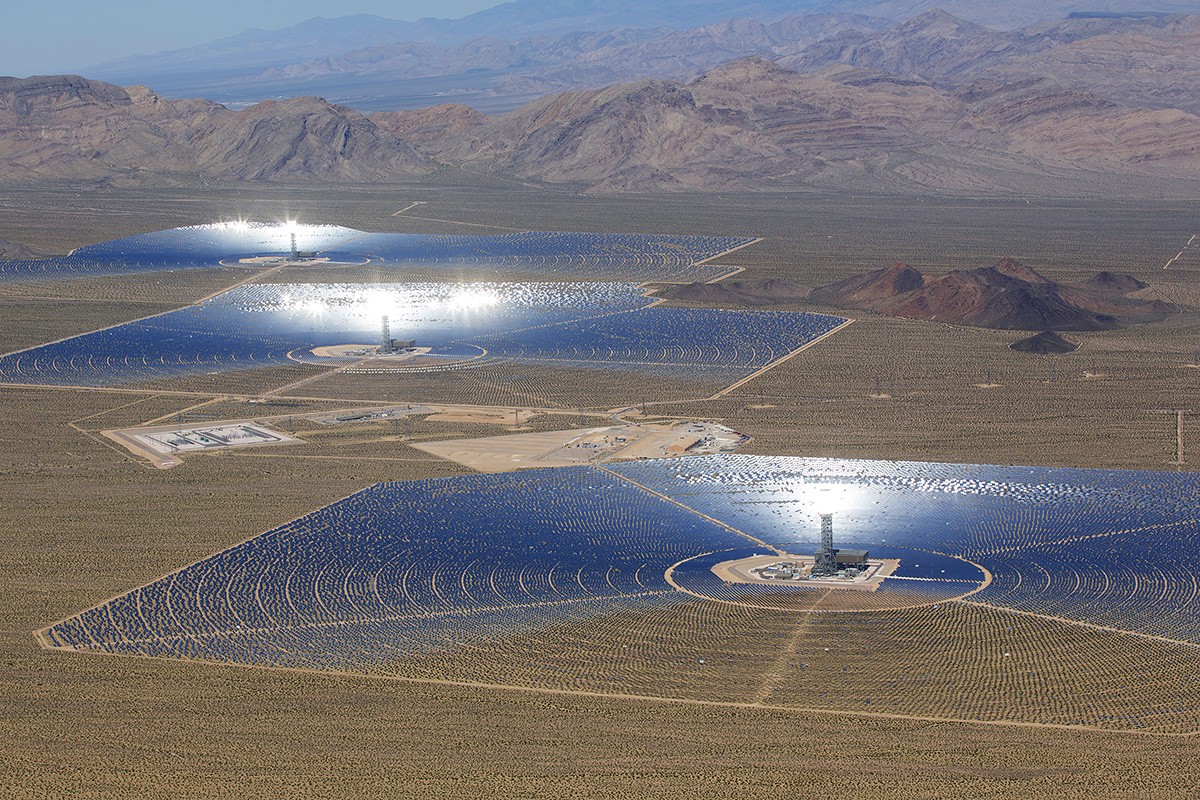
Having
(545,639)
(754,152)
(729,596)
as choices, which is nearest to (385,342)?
(729,596)

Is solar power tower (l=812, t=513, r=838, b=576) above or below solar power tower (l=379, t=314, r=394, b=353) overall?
below

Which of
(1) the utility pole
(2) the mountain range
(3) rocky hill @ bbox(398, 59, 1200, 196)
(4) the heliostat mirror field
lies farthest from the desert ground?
(3) rocky hill @ bbox(398, 59, 1200, 196)

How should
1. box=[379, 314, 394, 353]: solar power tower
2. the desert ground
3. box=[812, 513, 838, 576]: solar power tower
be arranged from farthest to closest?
box=[379, 314, 394, 353]: solar power tower
box=[812, 513, 838, 576]: solar power tower
the desert ground

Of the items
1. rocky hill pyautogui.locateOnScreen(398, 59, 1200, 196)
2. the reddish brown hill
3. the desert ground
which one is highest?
rocky hill pyautogui.locateOnScreen(398, 59, 1200, 196)

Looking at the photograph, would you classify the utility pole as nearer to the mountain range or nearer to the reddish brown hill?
the reddish brown hill

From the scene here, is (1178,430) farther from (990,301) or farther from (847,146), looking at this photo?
(847,146)

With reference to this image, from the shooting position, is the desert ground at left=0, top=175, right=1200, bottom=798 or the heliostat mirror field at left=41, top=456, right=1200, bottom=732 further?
the heliostat mirror field at left=41, top=456, right=1200, bottom=732

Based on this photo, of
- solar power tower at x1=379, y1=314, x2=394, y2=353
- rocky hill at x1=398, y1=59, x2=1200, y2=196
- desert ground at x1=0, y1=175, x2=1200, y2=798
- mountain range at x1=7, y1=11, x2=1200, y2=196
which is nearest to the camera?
desert ground at x1=0, y1=175, x2=1200, y2=798
